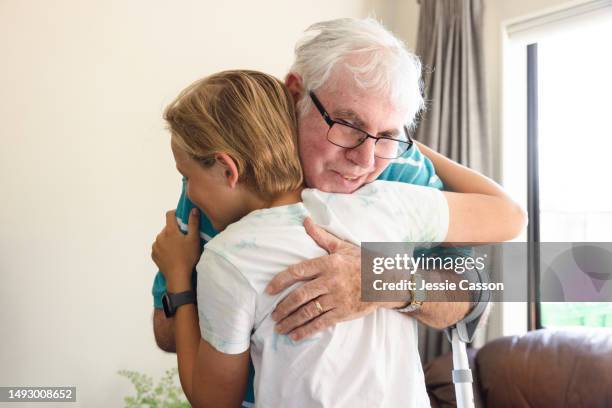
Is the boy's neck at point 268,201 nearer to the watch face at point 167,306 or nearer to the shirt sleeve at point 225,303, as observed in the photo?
the shirt sleeve at point 225,303

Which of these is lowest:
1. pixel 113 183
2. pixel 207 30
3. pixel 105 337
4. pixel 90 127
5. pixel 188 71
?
pixel 105 337

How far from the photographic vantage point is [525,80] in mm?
3383

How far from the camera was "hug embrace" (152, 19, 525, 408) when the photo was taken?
87 cm

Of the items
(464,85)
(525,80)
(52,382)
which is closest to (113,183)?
(52,382)

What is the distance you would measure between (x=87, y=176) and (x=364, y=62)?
170 centimetres

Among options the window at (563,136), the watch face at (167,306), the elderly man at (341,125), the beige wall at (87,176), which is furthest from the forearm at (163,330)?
the window at (563,136)

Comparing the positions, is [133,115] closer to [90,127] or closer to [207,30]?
[90,127]

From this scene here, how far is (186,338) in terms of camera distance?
107 centimetres

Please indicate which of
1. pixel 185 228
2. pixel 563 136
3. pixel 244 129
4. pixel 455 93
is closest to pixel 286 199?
pixel 244 129

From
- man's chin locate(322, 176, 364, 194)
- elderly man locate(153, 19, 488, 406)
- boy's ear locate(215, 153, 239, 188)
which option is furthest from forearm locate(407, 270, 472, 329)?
boy's ear locate(215, 153, 239, 188)

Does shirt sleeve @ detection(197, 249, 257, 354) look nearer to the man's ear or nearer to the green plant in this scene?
the man's ear

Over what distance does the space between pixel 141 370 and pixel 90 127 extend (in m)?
1.13

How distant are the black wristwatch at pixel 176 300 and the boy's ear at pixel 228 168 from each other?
0.29 meters

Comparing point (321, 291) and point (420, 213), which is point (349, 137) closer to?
point (420, 213)
